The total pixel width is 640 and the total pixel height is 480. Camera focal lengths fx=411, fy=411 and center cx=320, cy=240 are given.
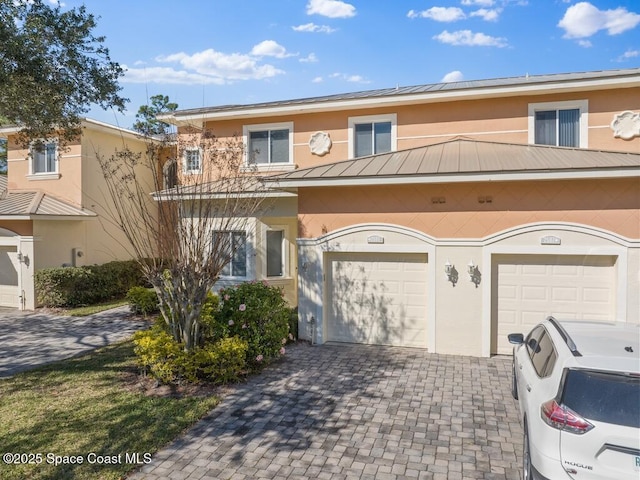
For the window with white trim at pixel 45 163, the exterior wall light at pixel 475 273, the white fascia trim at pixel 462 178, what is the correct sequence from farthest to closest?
1. the window with white trim at pixel 45 163
2. the exterior wall light at pixel 475 273
3. the white fascia trim at pixel 462 178

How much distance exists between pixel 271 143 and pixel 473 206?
7655 mm

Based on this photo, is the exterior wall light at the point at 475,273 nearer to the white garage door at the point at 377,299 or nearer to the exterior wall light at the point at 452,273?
the exterior wall light at the point at 452,273

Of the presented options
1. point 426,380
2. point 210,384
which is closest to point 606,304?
point 426,380

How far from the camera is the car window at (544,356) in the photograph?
4570 millimetres

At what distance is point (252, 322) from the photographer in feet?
28.4

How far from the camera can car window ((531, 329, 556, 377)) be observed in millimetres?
4570

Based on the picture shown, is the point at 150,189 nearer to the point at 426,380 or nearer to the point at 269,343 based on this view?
the point at 269,343

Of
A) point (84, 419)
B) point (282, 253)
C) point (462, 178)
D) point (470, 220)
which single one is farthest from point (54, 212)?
point (470, 220)

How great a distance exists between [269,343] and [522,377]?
16.2 feet

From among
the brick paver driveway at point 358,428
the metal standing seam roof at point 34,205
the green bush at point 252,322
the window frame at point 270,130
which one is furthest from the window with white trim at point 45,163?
the brick paver driveway at point 358,428

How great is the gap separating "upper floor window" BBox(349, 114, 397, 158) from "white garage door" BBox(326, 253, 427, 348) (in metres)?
4.50

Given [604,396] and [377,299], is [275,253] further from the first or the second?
[604,396]

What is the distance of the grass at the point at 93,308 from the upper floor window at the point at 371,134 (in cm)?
1060

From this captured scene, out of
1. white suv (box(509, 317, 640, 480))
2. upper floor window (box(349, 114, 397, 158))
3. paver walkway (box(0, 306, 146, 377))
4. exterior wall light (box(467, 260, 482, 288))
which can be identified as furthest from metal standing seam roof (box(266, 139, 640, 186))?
paver walkway (box(0, 306, 146, 377))
